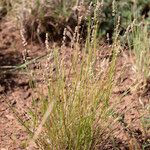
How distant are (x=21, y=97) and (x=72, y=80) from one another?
79 cm

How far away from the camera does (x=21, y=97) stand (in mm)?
2725

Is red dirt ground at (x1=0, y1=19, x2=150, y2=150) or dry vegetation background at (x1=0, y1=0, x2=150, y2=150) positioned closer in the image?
dry vegetation background at (x1=0, y1=0, x2=150, y2=150)

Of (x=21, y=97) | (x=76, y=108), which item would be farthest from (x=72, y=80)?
(x=21, y=97)

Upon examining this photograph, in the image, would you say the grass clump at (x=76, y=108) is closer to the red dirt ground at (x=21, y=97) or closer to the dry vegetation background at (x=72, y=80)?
the dry vegetation background at (x=72, y=80)

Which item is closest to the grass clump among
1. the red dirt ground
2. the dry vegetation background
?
the dry vegetation background

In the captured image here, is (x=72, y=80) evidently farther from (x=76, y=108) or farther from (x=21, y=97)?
(x=21, y=97)

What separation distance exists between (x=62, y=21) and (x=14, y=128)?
1149mm

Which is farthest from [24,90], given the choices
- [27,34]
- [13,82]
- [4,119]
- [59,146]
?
[59,146]

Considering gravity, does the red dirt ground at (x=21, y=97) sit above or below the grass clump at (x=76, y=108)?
below

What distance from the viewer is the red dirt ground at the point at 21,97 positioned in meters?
2.33

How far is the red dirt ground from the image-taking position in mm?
2326

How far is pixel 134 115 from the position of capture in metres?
2.53

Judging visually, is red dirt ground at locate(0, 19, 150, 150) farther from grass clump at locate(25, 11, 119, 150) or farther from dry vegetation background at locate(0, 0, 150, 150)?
grass clump at locate(25, 11, 119, 150)

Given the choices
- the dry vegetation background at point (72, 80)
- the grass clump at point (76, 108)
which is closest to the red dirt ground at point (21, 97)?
the dry vegetation background at point (72, 80)
